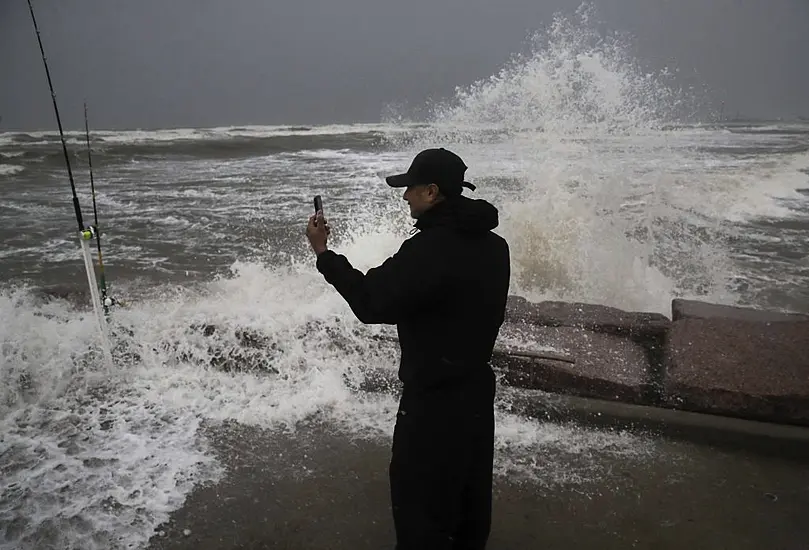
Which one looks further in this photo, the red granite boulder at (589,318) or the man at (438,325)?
the red granite boulder at (589,318)

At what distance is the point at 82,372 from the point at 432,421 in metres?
3.18

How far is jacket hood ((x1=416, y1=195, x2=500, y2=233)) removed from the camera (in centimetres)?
185

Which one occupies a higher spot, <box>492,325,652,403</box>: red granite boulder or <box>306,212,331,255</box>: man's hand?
<box>306,212,331,255</box>: man's hand

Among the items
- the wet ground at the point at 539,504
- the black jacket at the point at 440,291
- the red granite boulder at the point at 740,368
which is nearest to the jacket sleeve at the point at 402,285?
the black jacket at the point at 440,291

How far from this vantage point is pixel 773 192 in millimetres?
12953

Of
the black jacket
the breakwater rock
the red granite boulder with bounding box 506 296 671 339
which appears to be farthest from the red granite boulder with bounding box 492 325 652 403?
the black jacket

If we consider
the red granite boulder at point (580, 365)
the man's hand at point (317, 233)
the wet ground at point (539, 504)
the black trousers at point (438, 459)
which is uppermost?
the man's hand at point (317, 233)

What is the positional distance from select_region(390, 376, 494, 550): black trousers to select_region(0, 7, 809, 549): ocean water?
3.88ft

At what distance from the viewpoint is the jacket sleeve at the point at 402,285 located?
178cm

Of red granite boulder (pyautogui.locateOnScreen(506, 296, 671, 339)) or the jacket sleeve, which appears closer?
the jacket sleeve

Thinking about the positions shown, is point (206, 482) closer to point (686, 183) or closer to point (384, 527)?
point (384, 527)

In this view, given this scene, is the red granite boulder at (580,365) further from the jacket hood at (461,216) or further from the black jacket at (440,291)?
the jacket hood at (461,216)

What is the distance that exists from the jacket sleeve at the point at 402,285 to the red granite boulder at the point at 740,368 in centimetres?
251

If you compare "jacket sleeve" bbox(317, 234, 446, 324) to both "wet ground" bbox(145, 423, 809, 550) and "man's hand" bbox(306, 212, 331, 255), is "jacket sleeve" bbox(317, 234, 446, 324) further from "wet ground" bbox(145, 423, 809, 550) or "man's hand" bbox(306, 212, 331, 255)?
"wet ground" bbox(145, 423, 809, 550)
